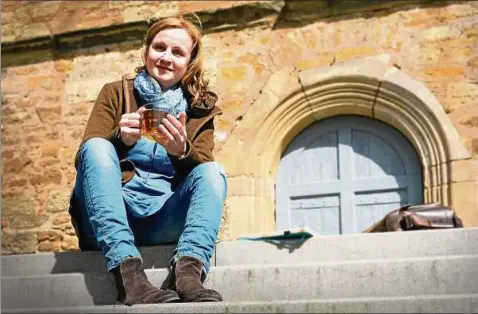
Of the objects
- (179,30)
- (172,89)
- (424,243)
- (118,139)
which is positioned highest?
(179,30)

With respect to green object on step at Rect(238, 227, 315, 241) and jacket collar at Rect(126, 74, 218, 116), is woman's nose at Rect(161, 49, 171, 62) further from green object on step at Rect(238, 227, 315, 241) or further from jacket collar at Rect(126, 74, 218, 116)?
green object on step at Rect(238, 227, 315, 241)

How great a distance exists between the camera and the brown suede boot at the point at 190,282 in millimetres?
2459

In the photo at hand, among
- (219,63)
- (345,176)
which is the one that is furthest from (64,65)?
(345,176)

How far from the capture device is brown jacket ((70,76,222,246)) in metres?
2.95

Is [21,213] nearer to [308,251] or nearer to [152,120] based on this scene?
[308,251]

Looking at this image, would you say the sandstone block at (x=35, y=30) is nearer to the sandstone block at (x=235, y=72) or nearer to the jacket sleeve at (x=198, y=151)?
the sandstone block at (x=235, y=72)

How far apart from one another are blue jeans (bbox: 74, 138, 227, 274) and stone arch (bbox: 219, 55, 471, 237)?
9.96 ft

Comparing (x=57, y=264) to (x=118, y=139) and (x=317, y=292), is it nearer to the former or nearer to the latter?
(x=118, y=139)

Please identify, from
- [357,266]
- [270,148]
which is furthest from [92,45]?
[357,266]

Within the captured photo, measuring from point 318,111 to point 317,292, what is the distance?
3.39m

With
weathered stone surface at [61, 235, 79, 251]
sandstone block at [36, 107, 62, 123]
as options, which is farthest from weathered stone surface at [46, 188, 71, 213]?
sandstone block at [36, 107, 62, 123]

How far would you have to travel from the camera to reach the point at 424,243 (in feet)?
10.8

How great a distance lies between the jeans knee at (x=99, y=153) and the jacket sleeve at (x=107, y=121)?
93mm

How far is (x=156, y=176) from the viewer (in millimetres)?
3090
